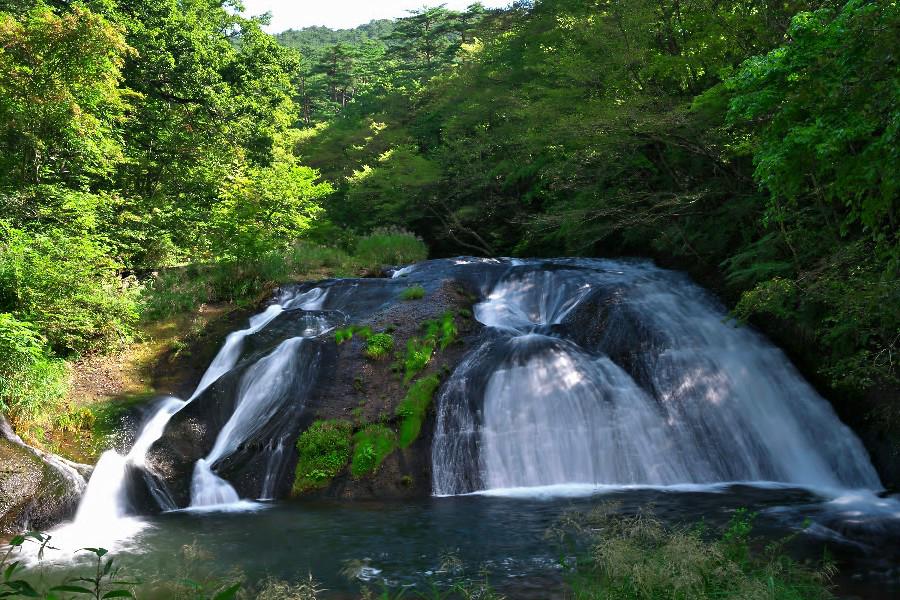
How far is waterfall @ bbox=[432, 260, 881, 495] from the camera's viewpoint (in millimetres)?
9000

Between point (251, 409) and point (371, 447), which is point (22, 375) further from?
point (371, 447)

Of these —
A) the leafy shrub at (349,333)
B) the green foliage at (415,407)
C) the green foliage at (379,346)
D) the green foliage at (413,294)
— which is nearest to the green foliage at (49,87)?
the leafy shrub at (349,333)

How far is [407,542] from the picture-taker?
665 centimetres

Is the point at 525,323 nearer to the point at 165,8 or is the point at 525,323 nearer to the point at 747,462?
the point at 747,462

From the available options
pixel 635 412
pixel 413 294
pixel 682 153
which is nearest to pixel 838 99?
pixel 635 412

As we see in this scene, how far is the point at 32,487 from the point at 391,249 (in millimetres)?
14719

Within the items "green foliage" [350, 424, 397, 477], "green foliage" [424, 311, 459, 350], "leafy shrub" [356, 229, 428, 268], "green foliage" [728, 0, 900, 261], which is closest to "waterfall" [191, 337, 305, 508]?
"green foliage" [350, 424, 397, 477]

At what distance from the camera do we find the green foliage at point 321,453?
29.6ft

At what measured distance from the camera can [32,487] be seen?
757 cm

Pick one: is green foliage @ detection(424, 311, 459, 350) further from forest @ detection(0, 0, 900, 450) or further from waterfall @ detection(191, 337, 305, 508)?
forest @ detection(0, 0, 900, 450)

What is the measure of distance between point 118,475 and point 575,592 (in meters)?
7.01

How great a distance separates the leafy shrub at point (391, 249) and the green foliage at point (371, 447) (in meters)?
10.7

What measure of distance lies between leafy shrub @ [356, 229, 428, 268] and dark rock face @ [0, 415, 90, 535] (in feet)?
41.0

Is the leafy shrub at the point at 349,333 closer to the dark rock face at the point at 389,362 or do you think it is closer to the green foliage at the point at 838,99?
the dark rock face at the point at 389,362
